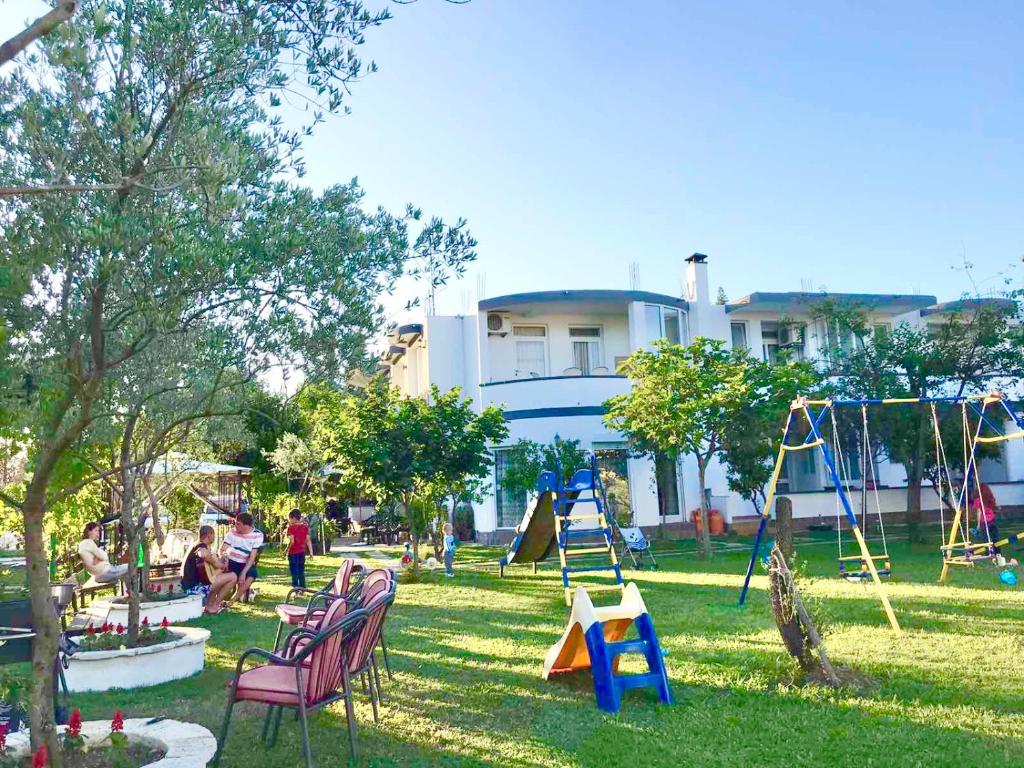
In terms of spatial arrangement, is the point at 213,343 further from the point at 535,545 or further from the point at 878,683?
the point at 535,545

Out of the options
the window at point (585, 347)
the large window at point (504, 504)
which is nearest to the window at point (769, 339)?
the window at point (585, 347)

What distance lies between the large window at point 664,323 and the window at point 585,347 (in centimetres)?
180

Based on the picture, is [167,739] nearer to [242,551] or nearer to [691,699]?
[691,699]

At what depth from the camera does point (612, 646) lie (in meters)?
6.38

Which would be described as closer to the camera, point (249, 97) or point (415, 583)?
point (249, 97)

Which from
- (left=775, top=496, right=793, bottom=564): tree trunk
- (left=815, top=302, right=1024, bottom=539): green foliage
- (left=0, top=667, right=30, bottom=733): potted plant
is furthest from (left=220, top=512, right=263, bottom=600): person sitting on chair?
(left=815, top=302, right=1024, bottom=539): green foliage

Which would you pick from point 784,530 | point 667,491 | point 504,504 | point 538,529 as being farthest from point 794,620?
point 667,491

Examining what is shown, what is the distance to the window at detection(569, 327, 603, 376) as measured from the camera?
80.7ft

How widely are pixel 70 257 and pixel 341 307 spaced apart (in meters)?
1.74

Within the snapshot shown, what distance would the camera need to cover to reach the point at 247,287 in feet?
17.4

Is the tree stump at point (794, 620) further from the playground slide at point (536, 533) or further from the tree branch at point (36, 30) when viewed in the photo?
the playground slide at point (536, 533)

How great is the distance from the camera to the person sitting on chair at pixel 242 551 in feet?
41.2

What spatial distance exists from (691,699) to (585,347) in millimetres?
18669

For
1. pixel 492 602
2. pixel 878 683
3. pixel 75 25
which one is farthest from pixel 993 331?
pixel 75 25
